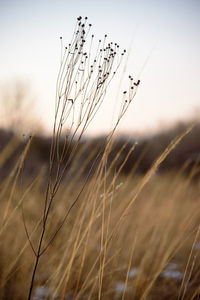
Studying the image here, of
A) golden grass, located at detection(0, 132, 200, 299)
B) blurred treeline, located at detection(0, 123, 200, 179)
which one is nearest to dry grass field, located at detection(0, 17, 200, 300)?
golden grass, located at detection(0, 132, 200, 299)

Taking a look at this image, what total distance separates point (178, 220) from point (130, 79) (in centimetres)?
268

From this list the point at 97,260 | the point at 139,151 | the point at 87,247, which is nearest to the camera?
the point at 97,260

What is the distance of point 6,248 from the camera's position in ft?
6.07

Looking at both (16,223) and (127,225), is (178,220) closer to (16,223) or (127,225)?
(127,225)

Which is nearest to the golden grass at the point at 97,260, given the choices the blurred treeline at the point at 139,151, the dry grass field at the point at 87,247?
the dry grass field at the point at 87,247

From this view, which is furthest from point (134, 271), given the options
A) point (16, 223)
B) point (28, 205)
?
point (28, 205)

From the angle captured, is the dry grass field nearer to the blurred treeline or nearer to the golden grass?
the golden grass

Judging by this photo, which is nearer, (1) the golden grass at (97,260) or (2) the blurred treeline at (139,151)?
(1) the golden grass at (97,260)

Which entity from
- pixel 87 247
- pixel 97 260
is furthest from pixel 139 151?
pixel 97 260

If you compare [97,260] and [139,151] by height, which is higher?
[97,260]

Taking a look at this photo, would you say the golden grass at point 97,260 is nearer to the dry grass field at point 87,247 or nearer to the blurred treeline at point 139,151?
the dry grass field at point 87,247

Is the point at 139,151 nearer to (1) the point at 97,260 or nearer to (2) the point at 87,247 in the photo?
(2) the point at 87,247

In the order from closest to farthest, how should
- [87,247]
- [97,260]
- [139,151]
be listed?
[97,260]
[87,247]
[139,151]

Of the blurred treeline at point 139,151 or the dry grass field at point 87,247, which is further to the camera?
the blurred treeline at point 139,151
